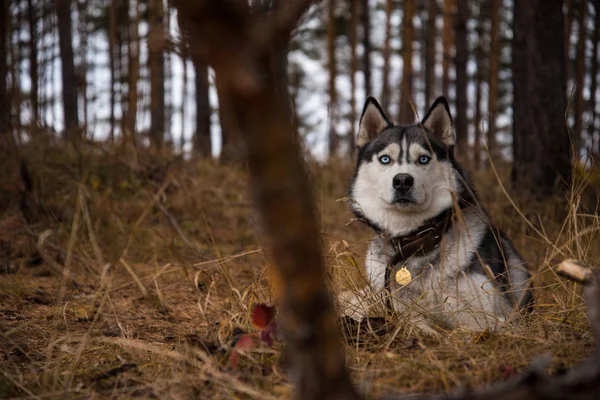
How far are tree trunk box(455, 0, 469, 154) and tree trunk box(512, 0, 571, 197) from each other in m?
7.00

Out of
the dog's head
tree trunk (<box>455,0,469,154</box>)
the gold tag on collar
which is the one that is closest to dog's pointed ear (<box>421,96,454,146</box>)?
the dog's head

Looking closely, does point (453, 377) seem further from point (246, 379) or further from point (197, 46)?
point (197, 46)

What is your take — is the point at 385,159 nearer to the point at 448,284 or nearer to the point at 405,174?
the point at 405,174

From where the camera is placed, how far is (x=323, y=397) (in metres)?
1.05

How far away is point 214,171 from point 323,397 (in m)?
6.84

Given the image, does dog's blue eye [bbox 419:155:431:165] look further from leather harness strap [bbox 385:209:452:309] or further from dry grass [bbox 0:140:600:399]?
dry grass [bbox 0:140:600:399]

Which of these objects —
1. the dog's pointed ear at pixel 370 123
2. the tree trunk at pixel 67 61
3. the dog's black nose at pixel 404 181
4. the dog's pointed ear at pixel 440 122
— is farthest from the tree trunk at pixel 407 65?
Result: the dog's black nose at pixel 404 181

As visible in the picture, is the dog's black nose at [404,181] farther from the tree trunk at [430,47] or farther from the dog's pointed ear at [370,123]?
the tree trunk at [430,47]

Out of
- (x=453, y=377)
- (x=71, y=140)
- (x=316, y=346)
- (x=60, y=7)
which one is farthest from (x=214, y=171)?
(x=316, y=346)

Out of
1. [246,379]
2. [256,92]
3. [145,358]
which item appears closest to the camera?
[256,92]

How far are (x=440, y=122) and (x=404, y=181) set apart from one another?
24.3 inches

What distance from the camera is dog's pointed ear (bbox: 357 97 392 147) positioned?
3.64 metres

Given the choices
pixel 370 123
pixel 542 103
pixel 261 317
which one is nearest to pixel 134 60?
pixel 542 103

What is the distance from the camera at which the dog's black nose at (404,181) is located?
3199 millimetres
